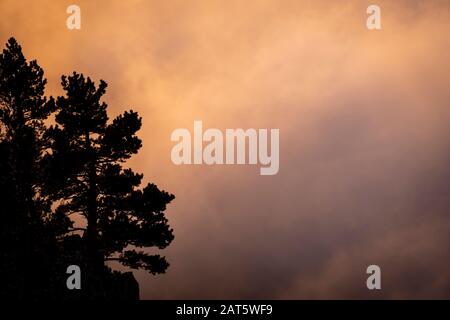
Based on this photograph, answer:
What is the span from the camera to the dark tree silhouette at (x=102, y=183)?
25.0 meters

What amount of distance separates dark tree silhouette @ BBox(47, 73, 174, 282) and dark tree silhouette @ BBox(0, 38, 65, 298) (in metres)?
1.46

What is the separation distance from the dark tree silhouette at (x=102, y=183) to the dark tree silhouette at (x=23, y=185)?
57.7 inches

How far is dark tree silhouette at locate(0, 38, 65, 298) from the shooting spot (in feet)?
66.2

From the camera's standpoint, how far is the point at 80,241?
83.0ft

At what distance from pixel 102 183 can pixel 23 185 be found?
14.6 ft

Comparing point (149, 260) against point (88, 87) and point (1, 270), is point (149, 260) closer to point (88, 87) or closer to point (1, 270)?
point (1, 270)

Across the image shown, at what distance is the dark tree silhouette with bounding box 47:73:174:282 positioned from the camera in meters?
25.0

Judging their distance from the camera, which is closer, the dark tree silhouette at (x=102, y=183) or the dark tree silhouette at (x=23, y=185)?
the dark tree silhouette at (x=23, y=185)

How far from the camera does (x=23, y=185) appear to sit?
72.3 feet

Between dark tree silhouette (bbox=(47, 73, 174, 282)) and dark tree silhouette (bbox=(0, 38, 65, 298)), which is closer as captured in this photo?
dark tree silhouette (bbox=(0, 38, 65, 298))
